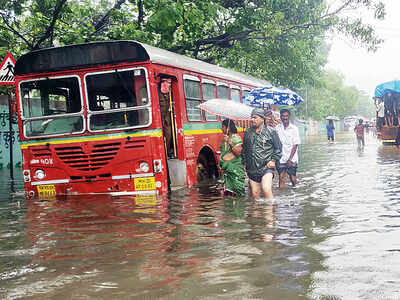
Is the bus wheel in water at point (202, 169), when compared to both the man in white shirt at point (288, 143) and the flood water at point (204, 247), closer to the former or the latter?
the flood water at point (204, 247)

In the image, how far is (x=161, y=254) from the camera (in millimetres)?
5816

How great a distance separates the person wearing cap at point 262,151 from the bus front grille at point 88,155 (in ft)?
8.35

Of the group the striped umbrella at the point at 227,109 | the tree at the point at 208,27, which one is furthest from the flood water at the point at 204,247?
the tree at the point at 208,27

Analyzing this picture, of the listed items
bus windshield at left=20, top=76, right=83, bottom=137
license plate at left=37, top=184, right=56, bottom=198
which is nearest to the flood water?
license plate at left=37, top=184, right=56, bottom=198

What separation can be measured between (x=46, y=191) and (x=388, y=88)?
23.3m

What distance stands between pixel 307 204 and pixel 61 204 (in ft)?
14.6

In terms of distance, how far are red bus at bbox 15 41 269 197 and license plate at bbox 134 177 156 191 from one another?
0.02 m

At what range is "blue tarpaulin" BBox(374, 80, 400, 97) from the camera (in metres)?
29.2

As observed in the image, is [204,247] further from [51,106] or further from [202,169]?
[202,169]

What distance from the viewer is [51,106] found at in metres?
10.4

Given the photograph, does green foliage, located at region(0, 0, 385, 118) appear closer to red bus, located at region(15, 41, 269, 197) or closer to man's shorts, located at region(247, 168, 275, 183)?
red bus, located at region(15, 41, 269, 197)

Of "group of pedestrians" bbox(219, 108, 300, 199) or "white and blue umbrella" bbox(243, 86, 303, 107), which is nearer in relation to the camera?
"group of pedestrians" bbox(219, 108, 300, 199)

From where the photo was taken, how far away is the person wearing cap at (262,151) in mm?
9180

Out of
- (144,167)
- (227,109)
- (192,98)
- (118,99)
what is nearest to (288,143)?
(227,109)
